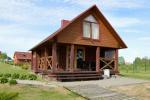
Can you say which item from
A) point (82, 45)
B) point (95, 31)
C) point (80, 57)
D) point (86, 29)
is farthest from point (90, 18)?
point (80, 57)

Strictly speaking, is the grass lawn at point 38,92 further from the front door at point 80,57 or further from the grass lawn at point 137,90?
the front door at point 80,57

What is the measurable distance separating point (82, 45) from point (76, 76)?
381cm

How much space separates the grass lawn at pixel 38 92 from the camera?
14.6 m

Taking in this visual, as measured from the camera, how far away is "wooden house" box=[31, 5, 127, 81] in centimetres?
2267

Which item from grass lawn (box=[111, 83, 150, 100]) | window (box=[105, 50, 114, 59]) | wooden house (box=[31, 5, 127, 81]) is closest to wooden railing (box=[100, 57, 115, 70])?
wooden house (box=[31, 5, 127, 81])

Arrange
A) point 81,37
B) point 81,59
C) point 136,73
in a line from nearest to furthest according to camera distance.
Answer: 1. point 81,37
2. point 81,59
3. point 136,73

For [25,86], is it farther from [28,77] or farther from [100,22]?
[100,22]

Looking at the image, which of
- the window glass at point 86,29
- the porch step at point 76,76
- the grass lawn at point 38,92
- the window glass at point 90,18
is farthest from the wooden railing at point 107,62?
the grass lawn at point 38,92

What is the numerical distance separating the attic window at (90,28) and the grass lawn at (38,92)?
8767 millimetres

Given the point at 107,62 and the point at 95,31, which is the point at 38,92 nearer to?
the point at 95,31

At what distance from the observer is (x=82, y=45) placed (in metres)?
25.2

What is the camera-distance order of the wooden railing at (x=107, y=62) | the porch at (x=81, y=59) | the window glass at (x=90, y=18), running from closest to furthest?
the window glass at (x=90, y=18) < the porch at (x=81, y=59) < the wooden railing at (x=107, y=62)

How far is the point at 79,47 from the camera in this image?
27.0 meters

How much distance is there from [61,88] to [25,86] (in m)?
2.11
